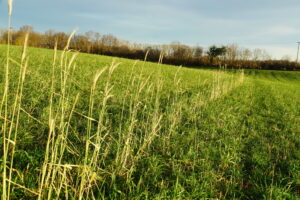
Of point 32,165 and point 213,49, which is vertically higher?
point 213,49

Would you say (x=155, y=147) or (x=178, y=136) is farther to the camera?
(x=178, y=136)

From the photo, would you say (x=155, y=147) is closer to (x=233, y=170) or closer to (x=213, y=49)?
(x=233, y=170)

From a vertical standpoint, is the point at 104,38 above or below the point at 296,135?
above

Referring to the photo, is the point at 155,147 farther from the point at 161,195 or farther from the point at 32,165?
the point at 32,165

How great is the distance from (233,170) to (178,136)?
1309mm

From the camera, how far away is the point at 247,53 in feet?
262

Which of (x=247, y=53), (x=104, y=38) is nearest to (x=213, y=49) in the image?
(x=247, y=53)

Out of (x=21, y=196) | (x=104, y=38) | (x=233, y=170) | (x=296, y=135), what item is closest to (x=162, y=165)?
(x=233, y=170)

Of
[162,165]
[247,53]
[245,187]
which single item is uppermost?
[247,53]

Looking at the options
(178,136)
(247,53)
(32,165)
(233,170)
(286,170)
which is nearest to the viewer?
(32,165)

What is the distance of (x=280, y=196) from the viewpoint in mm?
2920

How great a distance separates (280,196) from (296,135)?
11.6 feet

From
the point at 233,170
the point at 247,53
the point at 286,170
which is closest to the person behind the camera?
the point at 233,170

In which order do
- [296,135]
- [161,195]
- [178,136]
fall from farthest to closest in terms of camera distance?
[296,135] < [178,136] < [161,195]
